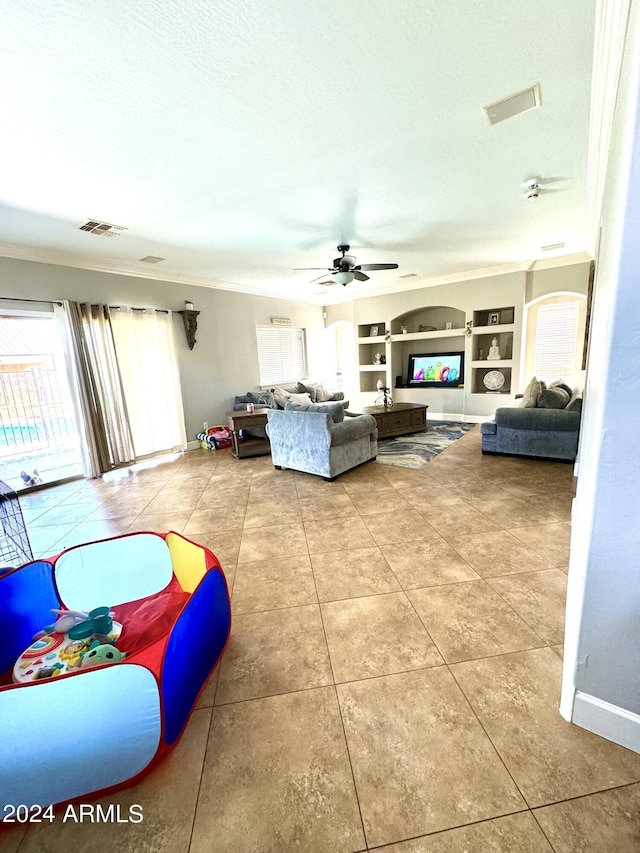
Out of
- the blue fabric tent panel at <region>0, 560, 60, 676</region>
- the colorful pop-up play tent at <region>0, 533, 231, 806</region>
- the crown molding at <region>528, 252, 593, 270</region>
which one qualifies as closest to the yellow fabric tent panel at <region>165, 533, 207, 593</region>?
the colorful pop-up play tent at <region>0, 533, 231, 806</region>

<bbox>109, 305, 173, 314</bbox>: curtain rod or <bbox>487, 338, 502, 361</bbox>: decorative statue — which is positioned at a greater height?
<bbox>109, 305, 173, 314</bbox>: curtain rod

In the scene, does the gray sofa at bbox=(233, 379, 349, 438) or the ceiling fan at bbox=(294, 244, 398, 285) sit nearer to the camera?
the ceiling fan at bbox=(294, 244, 398, 285)

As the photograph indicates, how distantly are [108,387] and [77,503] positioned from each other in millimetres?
1586

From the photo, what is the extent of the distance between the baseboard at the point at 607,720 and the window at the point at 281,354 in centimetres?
614

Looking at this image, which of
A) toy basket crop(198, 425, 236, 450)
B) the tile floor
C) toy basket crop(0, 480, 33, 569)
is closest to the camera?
the tile floor

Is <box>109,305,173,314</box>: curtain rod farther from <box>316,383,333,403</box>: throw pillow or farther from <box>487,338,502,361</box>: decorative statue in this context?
<box>487,338,502,361</box>: decorative statue

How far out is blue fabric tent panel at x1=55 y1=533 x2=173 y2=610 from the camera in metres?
1.80

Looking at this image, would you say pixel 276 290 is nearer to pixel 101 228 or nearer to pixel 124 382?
pixel 124 382

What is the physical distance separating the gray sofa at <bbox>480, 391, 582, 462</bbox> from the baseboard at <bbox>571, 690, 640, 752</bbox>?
339cm

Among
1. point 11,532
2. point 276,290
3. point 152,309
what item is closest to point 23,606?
point 11,532

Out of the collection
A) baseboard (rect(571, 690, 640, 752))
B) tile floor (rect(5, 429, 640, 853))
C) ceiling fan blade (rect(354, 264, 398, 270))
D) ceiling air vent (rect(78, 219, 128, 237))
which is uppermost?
ceiling air vent (rect(78, 219, 128, 237))

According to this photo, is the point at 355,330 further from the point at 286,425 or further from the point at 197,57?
the point at 197,57

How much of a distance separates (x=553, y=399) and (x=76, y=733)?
4.83 m

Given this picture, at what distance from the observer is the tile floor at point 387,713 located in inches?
39.5
